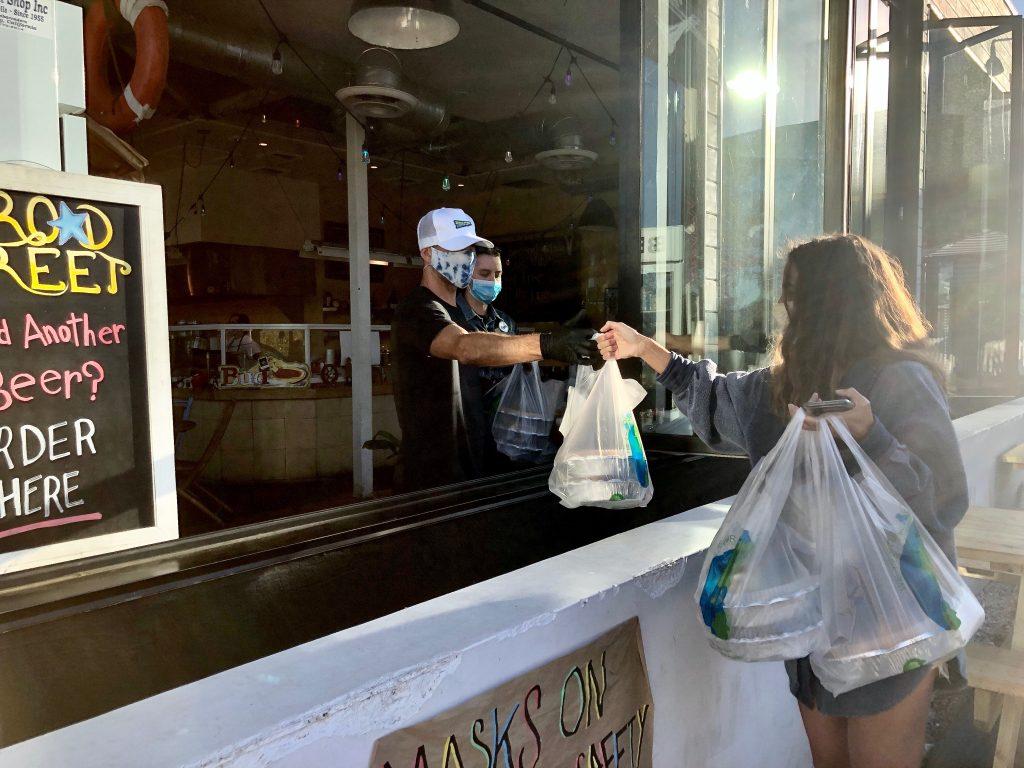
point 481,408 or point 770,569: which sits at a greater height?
point 481,408

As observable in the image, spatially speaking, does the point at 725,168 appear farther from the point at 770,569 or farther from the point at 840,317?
the point at 770,569

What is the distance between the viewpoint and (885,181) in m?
5.45

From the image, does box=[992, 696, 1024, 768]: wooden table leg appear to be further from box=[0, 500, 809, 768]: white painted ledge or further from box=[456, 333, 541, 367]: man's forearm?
box=[456, 333, 541, 367]: man's forearm

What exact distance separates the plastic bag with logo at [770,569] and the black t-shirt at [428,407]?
1249mm

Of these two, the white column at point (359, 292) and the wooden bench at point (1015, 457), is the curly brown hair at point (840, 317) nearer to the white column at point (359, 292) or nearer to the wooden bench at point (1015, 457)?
Result: the wooden bench at point (1015, 457)

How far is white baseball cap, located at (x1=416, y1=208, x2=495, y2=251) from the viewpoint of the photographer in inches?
109

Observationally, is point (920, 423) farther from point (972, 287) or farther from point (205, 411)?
point (972, 287)

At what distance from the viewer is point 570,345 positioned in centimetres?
219

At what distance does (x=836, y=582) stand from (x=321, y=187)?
10.5m

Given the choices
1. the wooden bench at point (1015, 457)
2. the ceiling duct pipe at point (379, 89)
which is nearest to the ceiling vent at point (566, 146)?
the ceiling duct pipe at point (379, 89)

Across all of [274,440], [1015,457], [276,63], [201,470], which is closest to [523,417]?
[201,470]

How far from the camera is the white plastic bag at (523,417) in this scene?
2730 mm

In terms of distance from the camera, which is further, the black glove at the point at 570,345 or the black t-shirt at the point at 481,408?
the black t-shirt at the point at 481,408

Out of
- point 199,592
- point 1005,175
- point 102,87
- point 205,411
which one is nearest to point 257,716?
point 199,592
